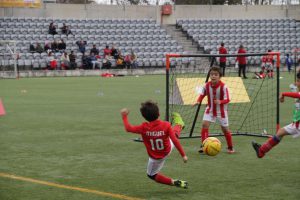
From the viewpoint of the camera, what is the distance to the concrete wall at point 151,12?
1779 inches

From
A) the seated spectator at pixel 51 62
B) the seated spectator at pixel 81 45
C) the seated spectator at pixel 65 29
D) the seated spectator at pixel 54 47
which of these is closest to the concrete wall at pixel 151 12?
the seated spectator at pixel 65 29

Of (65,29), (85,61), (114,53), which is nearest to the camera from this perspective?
(85,61)

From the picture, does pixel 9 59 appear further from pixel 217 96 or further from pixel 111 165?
pixel 111 165

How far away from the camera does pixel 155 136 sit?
7.34 metres

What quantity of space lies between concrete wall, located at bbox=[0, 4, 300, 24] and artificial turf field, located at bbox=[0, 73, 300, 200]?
30444 mm

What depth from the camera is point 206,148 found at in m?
9.52

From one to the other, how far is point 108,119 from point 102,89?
430 inches

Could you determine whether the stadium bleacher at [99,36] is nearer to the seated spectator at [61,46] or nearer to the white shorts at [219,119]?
the seated spectator at [61,46]

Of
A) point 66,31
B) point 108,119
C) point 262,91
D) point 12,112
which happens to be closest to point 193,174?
point 108,119

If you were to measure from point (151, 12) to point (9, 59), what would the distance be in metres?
14.7

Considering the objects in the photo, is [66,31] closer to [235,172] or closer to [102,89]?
[102,89]

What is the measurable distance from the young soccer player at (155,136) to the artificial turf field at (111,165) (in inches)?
9.1

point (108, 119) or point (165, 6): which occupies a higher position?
point (165, 6)

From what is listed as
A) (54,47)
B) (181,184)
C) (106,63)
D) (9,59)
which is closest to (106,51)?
(106,63)
